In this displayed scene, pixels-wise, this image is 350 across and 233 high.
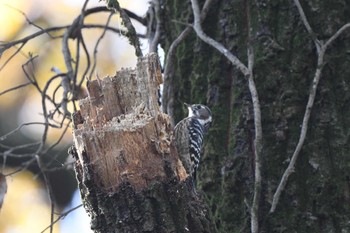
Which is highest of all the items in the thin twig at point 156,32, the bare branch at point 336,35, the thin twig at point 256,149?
the thin twig at point 156,32

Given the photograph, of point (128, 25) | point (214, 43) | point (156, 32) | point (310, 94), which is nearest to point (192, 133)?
point (156, 32)

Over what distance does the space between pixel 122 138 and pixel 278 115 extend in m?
0.95

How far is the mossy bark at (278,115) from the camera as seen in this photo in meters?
3.23

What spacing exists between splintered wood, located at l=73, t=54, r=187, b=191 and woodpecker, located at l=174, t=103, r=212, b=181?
1.86 ft

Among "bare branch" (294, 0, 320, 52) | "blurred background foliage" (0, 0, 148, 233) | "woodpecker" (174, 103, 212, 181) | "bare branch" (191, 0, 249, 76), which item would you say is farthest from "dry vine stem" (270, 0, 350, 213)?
"blurred background foliage" (0, 0, 148, 233)

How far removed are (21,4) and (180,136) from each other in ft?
8.88

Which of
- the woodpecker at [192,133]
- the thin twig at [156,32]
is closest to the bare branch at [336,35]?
the woodpecker at [192,133]

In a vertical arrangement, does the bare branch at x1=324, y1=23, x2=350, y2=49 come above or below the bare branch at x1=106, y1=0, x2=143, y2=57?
below

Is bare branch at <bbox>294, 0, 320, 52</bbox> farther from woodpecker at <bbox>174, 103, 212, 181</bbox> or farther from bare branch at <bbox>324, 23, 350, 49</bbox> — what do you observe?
woodpecker at <bbox>174, 103, 212, 181</bbox>

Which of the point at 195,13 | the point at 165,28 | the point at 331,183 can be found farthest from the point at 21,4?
the point at 331,183

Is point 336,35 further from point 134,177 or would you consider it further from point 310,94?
point 134,177

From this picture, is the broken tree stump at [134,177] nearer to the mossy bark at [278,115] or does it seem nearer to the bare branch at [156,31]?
the mossy bark at [278,115]

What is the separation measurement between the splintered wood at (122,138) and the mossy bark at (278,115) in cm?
57

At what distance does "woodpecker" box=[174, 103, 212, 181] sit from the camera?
3658 millimetres
